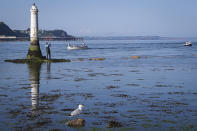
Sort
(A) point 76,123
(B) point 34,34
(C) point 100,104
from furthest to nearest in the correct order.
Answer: (B) point 34,34 < (C) point 100,104 < (A) point 76,123

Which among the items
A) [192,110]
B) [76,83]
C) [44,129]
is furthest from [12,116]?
[76,83]

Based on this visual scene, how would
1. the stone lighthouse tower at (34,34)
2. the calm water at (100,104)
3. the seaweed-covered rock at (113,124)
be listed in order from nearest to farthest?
1. the seaweed-covered rock at (113,124)
2. the calm water at (100,104)
3. the stone lighthouse tower at (34,34)

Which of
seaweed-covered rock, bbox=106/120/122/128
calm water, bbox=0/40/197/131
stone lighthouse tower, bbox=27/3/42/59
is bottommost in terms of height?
calm water, bbox=0/40/197/131

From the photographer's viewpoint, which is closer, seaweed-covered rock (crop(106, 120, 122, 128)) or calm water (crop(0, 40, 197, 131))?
seaweed-covered rock (crop(106, 120, 122, 128))

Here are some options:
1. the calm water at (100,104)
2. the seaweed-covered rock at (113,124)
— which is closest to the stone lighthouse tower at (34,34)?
the calm water at (100,104)

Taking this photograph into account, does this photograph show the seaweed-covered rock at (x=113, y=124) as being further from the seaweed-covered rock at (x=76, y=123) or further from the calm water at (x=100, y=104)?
the seaweed-covered rock at (x=76, y=123)

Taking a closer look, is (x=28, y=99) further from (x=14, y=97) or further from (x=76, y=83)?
(x=76, y=83)

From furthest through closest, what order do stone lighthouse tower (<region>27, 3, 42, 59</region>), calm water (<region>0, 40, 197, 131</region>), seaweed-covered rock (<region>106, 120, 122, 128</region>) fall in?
stone lighthouse tower (<region>27, 3, 42, 59</region>)
calm water (<region>0, 40, 197, 131</region>)
seaweed-covered rock (<region>106, 120, 122, 128</region>)

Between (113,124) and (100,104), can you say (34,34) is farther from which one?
(113,124)

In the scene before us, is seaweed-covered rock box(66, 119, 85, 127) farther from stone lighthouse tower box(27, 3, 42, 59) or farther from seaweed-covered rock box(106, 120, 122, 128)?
stone lighthouse tower box(27, 3, 42, 59)

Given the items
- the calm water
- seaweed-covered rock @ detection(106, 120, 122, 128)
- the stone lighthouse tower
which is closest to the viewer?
seaweed-covered rock @ detection(106, 120, 122, 128)

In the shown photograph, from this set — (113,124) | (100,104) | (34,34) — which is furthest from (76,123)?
(34,34)

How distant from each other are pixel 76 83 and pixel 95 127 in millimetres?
15106

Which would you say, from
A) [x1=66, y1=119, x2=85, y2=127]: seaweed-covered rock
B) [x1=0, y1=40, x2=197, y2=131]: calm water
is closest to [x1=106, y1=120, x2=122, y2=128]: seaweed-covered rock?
[x1=0, y1=40, x2=197, y2=131]: calm water
